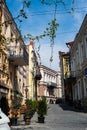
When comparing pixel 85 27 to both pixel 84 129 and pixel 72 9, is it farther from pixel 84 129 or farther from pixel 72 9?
pixel 72 9

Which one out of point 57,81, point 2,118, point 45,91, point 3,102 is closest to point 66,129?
point 3,102

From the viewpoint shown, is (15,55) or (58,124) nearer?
(58,124)

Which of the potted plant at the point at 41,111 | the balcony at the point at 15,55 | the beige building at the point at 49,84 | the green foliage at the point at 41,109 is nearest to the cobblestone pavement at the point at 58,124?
the potted plant at the point at 41,111

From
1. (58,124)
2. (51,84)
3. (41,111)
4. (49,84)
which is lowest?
(58,124)

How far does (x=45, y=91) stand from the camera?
74938mm

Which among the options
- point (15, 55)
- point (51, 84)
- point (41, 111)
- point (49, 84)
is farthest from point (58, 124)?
point (51, 84)

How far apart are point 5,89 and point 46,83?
52.0 m

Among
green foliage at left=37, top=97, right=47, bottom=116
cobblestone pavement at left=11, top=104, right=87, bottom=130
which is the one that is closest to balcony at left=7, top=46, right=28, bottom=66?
cobblestone pavement at left=11, top=104, right=87, bottom=130

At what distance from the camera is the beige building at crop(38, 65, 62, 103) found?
73194 millimetres

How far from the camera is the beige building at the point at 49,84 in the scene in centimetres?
7319

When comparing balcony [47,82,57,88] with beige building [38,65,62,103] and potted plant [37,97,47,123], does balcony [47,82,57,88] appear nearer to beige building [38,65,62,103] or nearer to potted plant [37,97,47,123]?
beige building [38,65,62,103]

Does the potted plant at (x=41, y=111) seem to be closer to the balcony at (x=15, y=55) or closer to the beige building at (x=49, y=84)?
the balcony at (x=15, y=55)

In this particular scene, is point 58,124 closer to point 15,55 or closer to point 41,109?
point 41,109

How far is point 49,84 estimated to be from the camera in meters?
77.6
